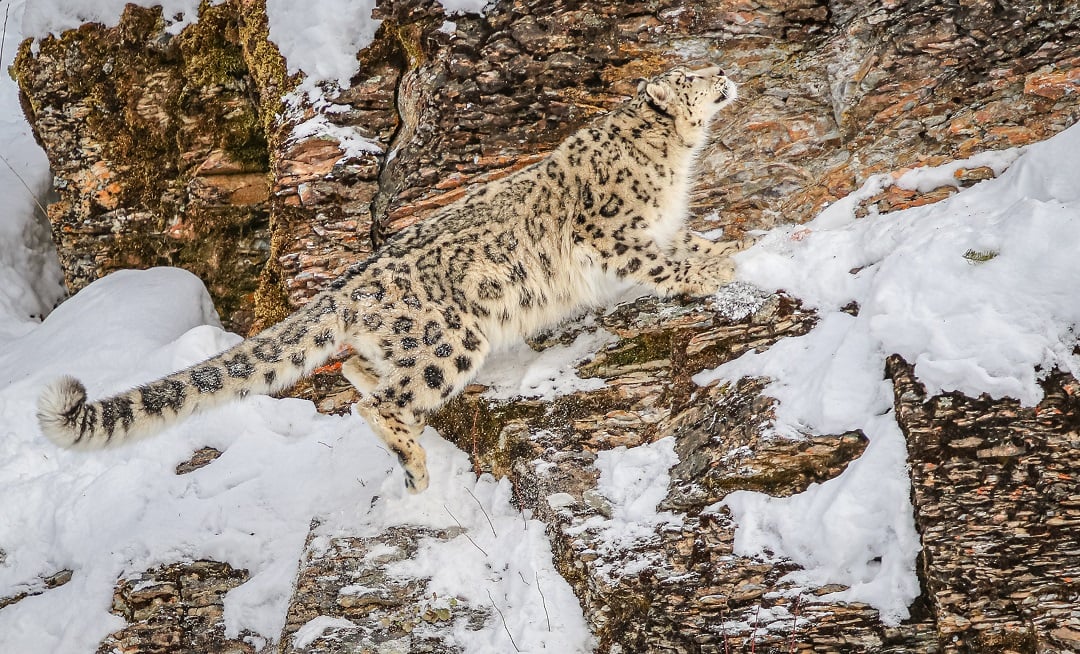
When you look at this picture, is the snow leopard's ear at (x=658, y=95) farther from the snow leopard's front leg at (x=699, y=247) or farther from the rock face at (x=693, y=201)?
the snow leopard's front leg at (x=699, y=247)

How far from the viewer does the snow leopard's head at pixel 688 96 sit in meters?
7.55

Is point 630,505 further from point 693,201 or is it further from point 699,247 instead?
point 693,201

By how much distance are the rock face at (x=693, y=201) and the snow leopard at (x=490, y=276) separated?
449mm

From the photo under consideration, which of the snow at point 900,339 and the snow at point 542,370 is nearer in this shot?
the snow at point 900,339

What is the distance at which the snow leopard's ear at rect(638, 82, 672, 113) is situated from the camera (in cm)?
751

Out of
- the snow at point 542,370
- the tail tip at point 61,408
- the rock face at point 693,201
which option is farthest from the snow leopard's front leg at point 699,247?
the tail tip at point 61,408

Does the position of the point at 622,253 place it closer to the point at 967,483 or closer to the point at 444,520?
the point at 444,520

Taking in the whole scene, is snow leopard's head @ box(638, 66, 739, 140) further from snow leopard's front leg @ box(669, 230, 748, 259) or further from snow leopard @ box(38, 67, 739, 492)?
snow leopard's front leg @ box(669, 230, 748, 259)

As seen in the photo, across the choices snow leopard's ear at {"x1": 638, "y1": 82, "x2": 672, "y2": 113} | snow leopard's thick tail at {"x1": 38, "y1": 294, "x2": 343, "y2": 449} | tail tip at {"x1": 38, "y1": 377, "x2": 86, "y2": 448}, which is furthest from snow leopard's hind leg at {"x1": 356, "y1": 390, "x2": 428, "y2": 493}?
snow leopard's ear at {"x1": 638, "y1": 82, "x2": 672, "y2": 113}

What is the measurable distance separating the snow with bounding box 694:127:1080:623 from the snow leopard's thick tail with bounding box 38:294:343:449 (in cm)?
282

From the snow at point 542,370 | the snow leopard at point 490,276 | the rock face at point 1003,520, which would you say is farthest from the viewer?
the snow at point 542,370

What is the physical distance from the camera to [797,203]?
7.53m

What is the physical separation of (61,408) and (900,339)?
503cm

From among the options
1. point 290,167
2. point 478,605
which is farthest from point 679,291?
point 290,167
